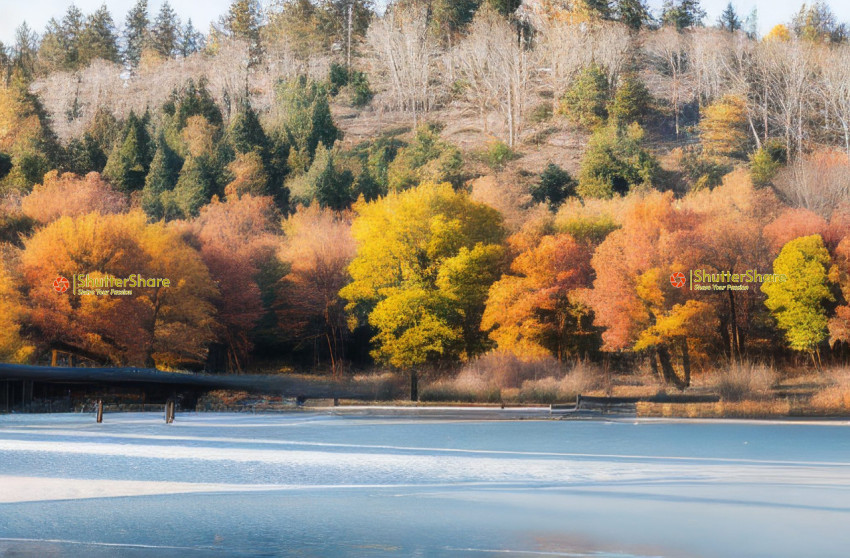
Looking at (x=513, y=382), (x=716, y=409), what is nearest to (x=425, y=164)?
(x=513, y=382)

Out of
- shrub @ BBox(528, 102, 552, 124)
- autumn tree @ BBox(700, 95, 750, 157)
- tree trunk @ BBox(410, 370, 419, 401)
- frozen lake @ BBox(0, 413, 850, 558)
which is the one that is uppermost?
shrub @ BBox(528, 102, 552, 124)

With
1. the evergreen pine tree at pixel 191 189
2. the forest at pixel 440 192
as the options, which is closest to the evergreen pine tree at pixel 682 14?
the forest at pixel 440 192

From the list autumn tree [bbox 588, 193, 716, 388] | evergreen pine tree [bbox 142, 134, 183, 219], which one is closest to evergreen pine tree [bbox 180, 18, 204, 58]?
evergreen pine tree [bbox 142, 134, 183, 219]

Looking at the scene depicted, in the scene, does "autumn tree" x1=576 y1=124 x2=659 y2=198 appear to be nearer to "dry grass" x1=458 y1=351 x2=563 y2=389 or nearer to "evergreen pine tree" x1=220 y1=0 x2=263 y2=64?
"dry grass" x1=458 y1=351 x2=563 y2=389

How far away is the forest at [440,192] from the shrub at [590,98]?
68 centimetres

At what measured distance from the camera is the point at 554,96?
92.6 m

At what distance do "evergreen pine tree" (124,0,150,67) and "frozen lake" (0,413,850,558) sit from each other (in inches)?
4017

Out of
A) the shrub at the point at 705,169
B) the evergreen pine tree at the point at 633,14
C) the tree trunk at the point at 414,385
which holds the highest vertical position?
the evergreen pine tree at the point at 633,14

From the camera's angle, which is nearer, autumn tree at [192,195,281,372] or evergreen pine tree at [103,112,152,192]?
autumn tree at [192,195,281,372]

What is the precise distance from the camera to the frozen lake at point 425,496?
327 inches

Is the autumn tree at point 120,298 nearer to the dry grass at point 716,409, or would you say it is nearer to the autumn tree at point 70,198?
the autumn tree at point 70,198

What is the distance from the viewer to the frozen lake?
8.30 meters

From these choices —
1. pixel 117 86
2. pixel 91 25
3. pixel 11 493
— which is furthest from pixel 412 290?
pixel 91 25

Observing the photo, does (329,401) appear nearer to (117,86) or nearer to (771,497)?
(771,497)
